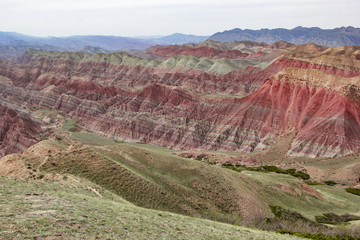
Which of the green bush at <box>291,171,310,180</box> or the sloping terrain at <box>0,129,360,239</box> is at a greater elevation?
the sloping terrain at <box>0,129,360,239</box>

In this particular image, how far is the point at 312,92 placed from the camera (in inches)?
3743

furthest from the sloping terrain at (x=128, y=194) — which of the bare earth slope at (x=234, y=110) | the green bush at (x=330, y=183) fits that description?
the bare earth slope at (x=234, y=110)

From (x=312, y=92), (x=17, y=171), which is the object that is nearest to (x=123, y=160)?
(x=17, y=171)

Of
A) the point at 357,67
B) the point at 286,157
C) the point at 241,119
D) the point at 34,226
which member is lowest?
the point at 286,157

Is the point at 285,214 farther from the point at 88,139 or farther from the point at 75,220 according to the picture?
the point at 88,139

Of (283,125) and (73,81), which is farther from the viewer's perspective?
(73,81)

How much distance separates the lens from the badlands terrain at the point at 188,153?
2325cm

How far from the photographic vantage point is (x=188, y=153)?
92.0 meters

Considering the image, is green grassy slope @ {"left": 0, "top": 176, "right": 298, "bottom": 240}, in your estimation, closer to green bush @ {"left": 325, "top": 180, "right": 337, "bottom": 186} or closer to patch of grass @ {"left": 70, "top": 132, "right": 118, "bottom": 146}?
green bush @ {"left": 325, "top": 180, "right": 337, "bottom": 186}

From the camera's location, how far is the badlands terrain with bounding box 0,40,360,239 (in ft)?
76.3

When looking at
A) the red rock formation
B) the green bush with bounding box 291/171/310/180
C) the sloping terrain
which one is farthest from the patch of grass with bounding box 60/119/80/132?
the green bush with bounding box 291/171/310/180

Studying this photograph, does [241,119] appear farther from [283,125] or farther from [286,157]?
[286,157]

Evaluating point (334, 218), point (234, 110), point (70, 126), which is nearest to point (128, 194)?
point (334, 218)

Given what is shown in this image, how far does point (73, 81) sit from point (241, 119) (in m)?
105
